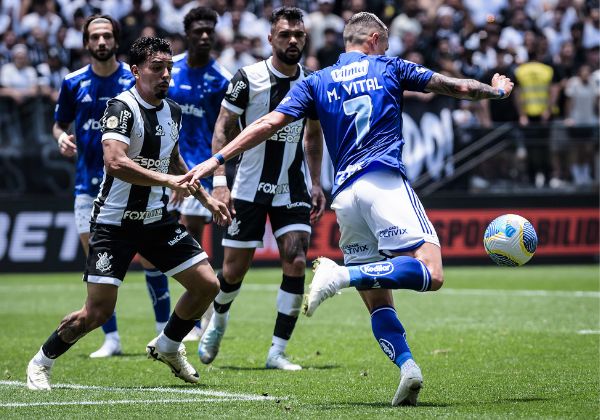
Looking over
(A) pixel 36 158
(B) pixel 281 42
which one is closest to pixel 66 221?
(A) pixel 36 158

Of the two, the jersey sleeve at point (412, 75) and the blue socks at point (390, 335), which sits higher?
the jersey sleeve at point (412, 75)

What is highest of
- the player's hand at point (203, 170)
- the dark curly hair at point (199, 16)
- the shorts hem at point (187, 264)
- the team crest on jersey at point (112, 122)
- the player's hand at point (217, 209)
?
the dark curly hair at point (199, 16)

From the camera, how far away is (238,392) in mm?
7859

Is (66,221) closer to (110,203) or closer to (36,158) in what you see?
(36,158)

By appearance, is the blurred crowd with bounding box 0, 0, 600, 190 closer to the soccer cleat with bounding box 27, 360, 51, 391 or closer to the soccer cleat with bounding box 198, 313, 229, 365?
the soccer cleat with bounding box 198, 313, 229, 365

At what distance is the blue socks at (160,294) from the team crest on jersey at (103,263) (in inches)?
112

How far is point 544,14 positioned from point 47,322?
1618 centimetres

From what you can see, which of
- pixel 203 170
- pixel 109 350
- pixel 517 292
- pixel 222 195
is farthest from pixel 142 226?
pixel 517 292

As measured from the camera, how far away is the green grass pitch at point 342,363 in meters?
7.04

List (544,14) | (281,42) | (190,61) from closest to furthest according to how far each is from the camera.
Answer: (281,42) < (190,61) < (544,14)

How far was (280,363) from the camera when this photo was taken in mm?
9336

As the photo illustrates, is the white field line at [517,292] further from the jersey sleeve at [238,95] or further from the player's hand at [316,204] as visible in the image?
the jersey sleeve at [238,95]

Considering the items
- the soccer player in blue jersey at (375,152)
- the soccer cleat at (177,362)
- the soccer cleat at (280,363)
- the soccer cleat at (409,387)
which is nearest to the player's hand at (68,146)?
the soccer cleat at (177,362)

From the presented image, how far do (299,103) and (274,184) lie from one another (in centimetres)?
237
